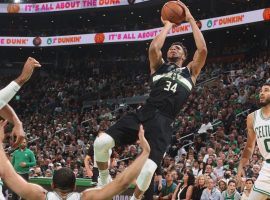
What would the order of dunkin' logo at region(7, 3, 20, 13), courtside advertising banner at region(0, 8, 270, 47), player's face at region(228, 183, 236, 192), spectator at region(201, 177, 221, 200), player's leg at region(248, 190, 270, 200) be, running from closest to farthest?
player's leg at region(248, 190, 270, 200) → player's face at region(228, 183, 236, 192) → spectator at region(201, 177, 221, 200) → courtside advertising banner at region(0, 8, 270, 47) → dunkin' logo at region(7, 3, 20, 13)

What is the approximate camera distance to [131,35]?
31.6m

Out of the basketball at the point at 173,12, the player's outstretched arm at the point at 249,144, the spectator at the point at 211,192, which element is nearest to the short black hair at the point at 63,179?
the basketball at the point at 173,12

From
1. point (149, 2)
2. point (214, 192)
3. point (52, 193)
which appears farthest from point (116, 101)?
point (52, 193)

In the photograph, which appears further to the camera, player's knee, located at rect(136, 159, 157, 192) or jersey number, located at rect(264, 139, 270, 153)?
jersey number, located at rect(264, 139, 270, 153)

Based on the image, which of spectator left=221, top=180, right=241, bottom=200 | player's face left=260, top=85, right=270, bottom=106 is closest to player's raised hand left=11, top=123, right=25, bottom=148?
player's face left=260, top=85, right=270, bottom=106

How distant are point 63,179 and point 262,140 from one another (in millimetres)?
3418

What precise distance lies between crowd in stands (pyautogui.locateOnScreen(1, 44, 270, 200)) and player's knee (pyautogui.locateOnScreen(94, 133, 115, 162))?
6.50 ft

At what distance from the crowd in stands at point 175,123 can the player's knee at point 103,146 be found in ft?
6.50

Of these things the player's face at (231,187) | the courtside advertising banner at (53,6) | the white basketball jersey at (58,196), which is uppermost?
the courtside advertising banner at (53,6)

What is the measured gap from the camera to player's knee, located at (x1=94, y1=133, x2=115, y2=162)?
6.18m

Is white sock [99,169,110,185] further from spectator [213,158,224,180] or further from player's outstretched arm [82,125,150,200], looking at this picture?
spectator [213,158,224,180]

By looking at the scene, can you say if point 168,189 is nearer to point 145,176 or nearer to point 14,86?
point 145,176

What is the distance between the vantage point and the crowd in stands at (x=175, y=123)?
12.8m

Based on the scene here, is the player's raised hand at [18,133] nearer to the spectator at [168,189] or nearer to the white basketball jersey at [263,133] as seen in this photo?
the white basketball jersey at [263,133]
